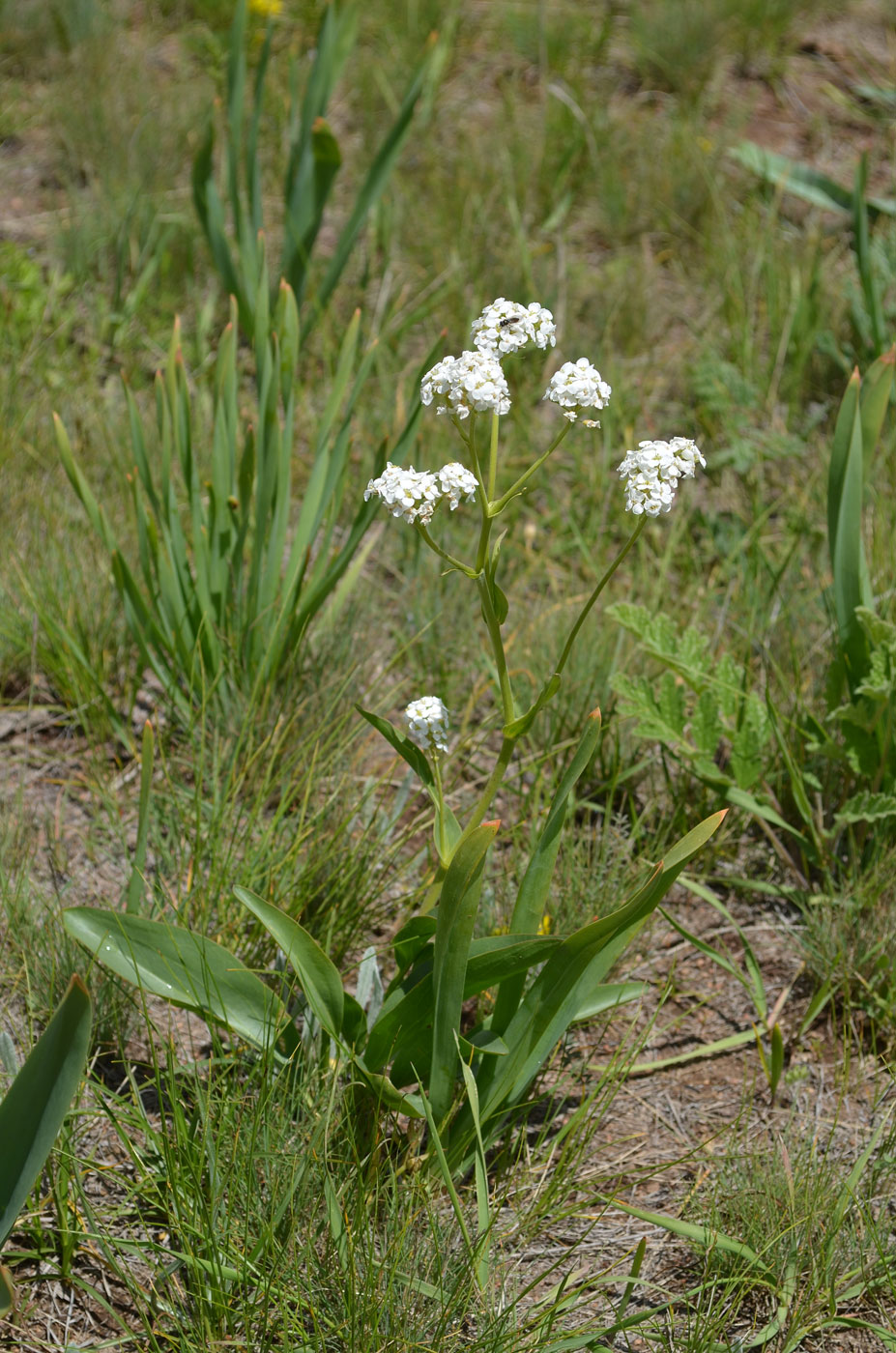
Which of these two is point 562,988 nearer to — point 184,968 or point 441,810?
point 441,810

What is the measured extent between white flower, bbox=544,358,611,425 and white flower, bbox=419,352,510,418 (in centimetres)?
5

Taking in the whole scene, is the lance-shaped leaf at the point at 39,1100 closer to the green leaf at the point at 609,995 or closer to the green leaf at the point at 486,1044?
the green leaf at the point at 486,1044

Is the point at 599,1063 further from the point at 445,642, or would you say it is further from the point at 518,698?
the point at 445,642

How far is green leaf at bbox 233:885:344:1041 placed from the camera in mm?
1263

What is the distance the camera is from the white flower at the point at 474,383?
1038 millimetres

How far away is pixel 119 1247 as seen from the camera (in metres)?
1.30

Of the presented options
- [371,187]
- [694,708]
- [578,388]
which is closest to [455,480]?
[578,388]

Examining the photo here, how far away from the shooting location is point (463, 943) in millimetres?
1180

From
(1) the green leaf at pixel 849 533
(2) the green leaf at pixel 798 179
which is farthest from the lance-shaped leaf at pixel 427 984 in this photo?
(2) the green leaf at pixel 798 179

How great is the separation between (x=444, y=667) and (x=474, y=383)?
3.65ft

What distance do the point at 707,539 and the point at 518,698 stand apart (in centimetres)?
77

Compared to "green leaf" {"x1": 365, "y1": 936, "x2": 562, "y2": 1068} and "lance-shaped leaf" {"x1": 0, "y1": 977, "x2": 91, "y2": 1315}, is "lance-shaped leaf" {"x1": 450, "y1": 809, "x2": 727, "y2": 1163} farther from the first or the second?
"lance-shaped leaf" {"x1": 0, "y1": 977, "x2": 91, "y2": 1315}

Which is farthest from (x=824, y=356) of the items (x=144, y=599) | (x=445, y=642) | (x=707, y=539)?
(x=144, y=599)

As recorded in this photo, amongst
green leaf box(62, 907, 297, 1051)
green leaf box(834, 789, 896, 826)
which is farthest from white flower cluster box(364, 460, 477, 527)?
green leaf box(834, 789, 896, 826)
